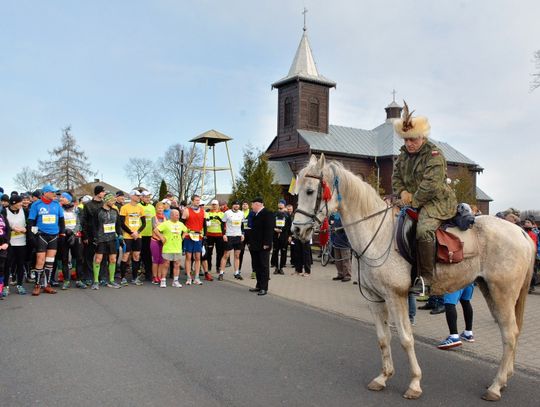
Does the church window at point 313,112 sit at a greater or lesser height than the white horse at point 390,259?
greater

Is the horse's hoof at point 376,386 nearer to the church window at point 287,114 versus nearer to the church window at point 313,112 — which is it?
the church window at point 313,112

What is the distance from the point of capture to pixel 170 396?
4445 millimetres

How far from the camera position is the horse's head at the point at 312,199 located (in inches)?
184

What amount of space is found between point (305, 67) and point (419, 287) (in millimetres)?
43838

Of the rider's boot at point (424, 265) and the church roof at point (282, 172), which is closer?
the rider's boot at point (424, 265)

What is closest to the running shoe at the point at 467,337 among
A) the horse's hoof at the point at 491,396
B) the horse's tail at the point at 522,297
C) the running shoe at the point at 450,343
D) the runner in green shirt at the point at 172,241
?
the running shoe at the point at 450,343

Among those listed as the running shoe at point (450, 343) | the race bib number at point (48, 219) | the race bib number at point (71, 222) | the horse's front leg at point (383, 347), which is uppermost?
the race bib number at point (48, 219)

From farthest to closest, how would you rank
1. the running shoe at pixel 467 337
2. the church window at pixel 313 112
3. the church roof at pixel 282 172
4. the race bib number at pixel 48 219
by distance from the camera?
1. the church window at pixel 313 112
2. the church roof at pixel 282 172
3. the race bib number at pixel 48 219
4. the running shoe at pixel 467 337

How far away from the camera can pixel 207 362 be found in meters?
5.52

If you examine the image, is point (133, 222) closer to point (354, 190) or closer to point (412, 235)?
point (354, 190)

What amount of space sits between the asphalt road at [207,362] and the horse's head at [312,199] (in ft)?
5.52

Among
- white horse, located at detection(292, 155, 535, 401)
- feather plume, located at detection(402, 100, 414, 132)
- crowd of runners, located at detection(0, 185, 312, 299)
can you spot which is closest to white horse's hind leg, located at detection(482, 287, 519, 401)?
white horse, located at detection(292, 155, 535, 401)

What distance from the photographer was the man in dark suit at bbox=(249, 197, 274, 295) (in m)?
10.8

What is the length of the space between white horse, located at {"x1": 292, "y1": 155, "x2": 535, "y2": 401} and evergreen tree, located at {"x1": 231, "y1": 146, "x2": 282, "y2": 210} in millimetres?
27750
